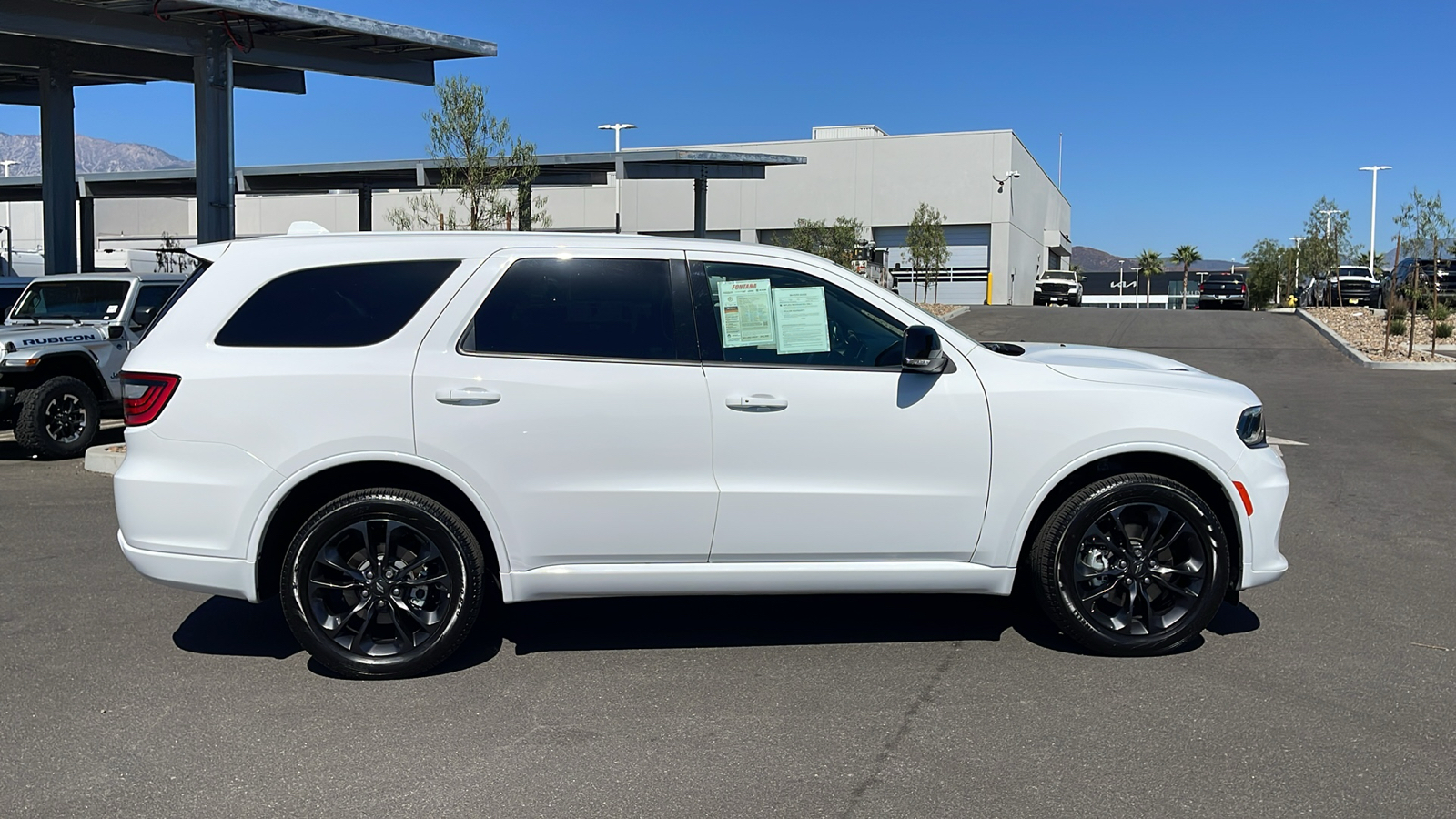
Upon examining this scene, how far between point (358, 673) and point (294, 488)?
0.80 metres

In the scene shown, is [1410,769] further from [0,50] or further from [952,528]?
[0,50]

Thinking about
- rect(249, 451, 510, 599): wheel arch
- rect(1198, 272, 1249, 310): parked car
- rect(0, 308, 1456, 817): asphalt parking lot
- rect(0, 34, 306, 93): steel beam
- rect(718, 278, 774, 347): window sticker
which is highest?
rect(0, 34, 306, 93): steel beam

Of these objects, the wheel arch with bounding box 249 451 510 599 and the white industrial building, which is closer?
the wheel arch with bounding box 249 451 510 599

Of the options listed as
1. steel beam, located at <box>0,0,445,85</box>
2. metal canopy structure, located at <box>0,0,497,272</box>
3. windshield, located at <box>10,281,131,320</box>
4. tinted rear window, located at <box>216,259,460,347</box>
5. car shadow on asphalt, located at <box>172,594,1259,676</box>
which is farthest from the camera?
steel beam, located at <box>0,0,445,85</box>

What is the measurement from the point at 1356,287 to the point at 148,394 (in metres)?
44.3

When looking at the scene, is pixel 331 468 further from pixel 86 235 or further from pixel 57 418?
pixel 86 235

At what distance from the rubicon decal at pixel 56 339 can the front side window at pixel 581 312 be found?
8.21 m

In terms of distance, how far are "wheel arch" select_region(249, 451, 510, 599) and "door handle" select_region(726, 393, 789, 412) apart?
1.09 meters

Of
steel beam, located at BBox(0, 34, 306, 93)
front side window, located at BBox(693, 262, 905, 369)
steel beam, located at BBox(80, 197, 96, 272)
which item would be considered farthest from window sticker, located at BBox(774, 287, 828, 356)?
steel beam, located at BBox(80, 197, 96, 272)

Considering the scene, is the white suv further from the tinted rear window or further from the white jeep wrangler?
the white jeep wrangler

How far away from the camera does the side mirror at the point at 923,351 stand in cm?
464

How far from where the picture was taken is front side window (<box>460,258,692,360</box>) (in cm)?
471

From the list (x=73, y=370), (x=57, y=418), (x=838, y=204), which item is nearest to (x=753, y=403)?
(x=57, y=418)

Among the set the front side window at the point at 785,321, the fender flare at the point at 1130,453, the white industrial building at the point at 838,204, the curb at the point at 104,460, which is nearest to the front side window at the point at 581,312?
the front side window at the point at 785,321
